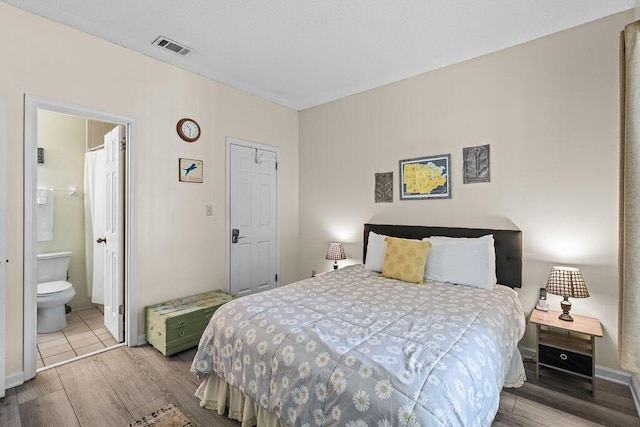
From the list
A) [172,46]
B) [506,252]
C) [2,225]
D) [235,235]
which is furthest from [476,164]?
[2,225]

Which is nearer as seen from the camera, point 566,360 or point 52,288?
point 566,360

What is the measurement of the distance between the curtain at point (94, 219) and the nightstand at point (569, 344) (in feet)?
13.9

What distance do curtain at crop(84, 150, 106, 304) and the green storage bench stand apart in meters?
1.20

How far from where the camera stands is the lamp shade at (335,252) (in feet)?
12.1

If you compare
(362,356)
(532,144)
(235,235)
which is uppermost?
(532,144)

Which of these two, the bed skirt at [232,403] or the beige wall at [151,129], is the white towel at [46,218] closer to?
the beige wall at [151,129]

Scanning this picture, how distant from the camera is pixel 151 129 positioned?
115 inches

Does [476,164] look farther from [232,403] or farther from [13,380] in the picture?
[13,380]

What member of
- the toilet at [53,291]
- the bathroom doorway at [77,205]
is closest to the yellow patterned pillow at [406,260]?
the bathroom doorway at [77,205]

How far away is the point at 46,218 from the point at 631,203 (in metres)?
5.07

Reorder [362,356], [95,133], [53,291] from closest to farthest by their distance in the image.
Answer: [362,356] < [53,291] < [95,133]

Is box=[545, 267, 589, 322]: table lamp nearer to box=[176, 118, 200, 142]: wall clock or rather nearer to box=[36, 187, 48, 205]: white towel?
box=[176, 118, 200, 142]: wall clock

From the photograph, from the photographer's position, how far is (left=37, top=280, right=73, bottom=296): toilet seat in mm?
2996

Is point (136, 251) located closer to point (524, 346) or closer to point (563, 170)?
point (524, 346)
